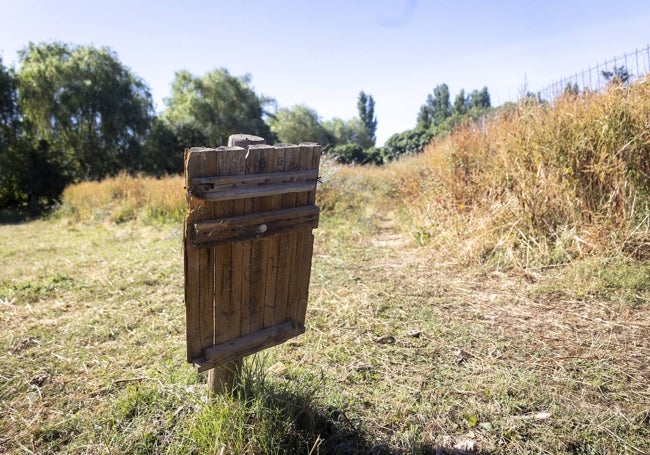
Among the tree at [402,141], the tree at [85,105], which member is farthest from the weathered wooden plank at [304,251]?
the tree at [402,141]

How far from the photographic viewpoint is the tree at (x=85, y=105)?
19.5m

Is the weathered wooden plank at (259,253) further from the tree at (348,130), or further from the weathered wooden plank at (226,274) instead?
the tree at (348,130)

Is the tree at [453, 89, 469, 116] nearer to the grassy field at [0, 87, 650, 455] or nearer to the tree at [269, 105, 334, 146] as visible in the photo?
the tree at [269, 105, 334, 146]

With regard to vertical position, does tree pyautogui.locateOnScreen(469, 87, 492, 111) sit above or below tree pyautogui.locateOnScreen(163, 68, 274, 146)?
above

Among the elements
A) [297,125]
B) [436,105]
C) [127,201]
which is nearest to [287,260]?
[127,201]

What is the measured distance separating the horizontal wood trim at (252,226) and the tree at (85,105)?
815 inches

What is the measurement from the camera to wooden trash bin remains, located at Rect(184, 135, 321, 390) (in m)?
1.72

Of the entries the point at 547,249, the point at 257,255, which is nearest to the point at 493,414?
the point at 257,255

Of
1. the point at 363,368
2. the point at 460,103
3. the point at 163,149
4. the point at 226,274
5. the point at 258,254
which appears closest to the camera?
the point at 226,274

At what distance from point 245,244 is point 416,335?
1.93 meters

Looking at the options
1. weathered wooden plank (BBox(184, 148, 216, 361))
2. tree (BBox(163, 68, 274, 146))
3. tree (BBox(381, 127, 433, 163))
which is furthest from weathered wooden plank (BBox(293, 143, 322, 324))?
tree (BBox(163, 68, 274, 146))

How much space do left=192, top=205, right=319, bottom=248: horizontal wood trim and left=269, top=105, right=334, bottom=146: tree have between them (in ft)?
120

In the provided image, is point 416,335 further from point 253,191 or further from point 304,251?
point 253,191

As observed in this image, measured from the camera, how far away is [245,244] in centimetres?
192
